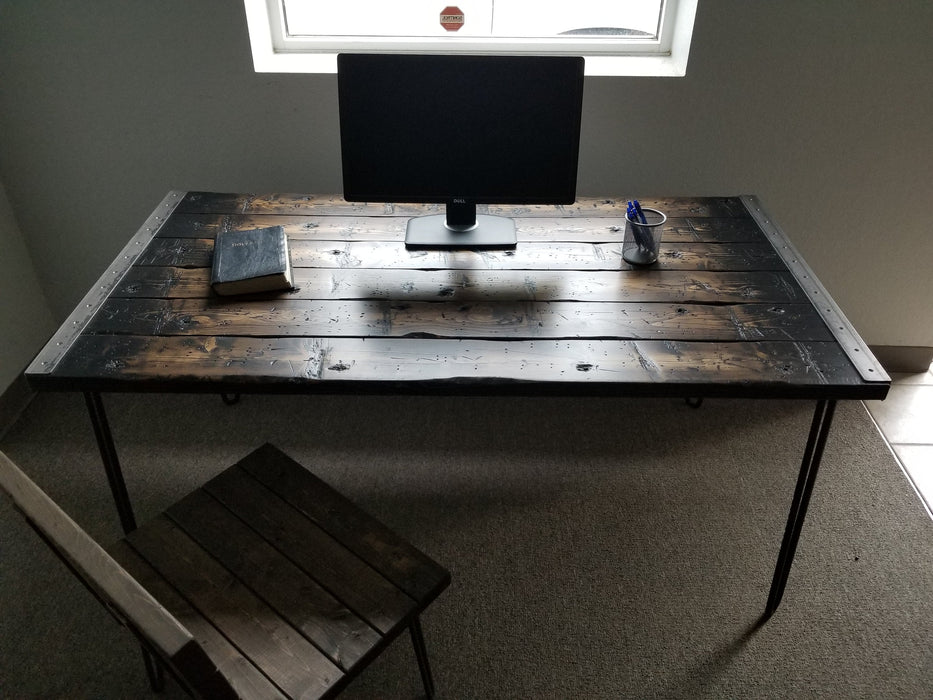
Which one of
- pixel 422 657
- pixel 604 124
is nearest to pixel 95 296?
pixel 422 657

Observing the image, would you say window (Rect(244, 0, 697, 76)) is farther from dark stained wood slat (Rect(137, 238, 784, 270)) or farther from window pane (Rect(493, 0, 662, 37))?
dark stained wood slat (Rect(137, 238, 784, 270))

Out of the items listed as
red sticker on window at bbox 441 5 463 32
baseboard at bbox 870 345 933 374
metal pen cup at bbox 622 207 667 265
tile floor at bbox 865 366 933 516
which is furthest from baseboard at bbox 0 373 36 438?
baseboard at bbox 870 345 933 374

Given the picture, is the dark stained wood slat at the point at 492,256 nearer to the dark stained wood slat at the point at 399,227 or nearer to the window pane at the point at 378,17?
the dark stained wood slat at the point at 399,227

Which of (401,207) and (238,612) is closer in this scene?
(238,612)

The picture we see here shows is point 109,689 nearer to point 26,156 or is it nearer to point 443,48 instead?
point 26,156

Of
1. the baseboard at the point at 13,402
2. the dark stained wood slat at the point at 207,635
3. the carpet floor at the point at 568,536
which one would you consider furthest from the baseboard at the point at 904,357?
the baseboard at the point at 13,402

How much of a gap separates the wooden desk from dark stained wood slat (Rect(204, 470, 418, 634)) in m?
0.21

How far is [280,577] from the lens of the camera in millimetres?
1200

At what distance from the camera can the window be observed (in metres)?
2.11

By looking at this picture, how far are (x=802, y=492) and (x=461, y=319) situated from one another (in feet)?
2.57

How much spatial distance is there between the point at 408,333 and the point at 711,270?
2.29ft

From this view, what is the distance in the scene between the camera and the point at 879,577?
1.76m

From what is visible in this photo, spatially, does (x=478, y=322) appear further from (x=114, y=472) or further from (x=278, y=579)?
(x=114, y=472)

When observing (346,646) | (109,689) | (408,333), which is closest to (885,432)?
(408,333)
